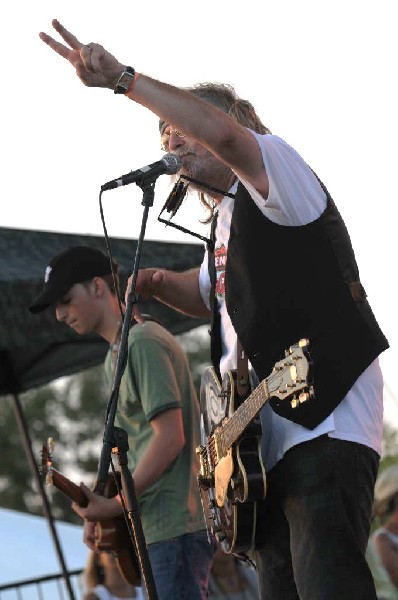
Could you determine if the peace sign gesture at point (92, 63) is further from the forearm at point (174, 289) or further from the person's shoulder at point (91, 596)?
the person's shoulder at point (91, 596)

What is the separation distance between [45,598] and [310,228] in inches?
207

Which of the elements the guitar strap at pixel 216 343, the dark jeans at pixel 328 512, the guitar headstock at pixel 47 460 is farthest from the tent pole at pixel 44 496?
the dark jeans at pixel 328 512

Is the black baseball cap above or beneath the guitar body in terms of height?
above

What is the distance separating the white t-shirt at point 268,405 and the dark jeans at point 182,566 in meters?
1.10

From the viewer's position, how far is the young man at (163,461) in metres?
4.01

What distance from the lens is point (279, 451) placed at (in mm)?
2938

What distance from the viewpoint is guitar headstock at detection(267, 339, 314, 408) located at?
8.59ft

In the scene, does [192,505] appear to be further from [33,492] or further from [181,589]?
[33,492]

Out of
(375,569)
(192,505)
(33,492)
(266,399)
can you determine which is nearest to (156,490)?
(192,505)

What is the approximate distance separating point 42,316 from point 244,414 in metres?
2.74

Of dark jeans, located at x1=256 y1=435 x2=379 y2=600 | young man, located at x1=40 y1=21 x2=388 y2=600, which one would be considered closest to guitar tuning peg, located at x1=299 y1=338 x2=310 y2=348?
young man, located at x1=40 y1=21 x2=388 y2=600

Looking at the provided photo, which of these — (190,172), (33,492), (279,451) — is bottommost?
(279,451)

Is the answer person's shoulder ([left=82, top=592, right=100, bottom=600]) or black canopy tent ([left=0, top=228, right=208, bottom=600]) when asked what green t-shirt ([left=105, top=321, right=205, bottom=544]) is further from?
person's shoulder ([left=82, top=592, right=100, bottom=600])

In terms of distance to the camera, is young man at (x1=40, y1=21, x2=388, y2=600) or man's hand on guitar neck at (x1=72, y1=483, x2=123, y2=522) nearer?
young man at (x1=40, y1=21, x2=388, y2=600)
